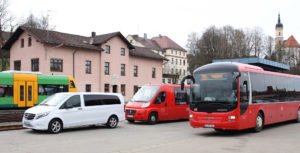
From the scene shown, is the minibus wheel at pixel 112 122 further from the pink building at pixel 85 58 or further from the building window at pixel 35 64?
the building window at pixel 35 64

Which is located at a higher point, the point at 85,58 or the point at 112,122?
the point at 85,58

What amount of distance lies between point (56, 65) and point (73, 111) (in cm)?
2870

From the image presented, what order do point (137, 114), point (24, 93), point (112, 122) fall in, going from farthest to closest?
point (24, 93)
point (137, 114)
point (112, 122)

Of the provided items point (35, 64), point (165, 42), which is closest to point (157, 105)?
point (35, 64)

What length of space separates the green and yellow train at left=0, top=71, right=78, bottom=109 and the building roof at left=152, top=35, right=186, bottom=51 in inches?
3276

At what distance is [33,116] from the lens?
621 inches

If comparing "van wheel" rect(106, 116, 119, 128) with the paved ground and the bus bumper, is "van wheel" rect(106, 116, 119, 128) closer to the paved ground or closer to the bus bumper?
the bus bumper

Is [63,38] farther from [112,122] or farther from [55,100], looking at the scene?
[55,100]

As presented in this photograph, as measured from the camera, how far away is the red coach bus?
1491cm

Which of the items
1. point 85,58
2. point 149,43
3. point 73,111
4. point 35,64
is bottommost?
point 73,111

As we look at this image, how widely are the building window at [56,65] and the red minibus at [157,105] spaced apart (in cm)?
2380

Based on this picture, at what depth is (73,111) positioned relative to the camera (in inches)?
666

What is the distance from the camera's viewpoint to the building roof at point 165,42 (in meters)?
113

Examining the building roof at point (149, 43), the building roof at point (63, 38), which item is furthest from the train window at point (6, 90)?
the building roof at point (149, 43)
